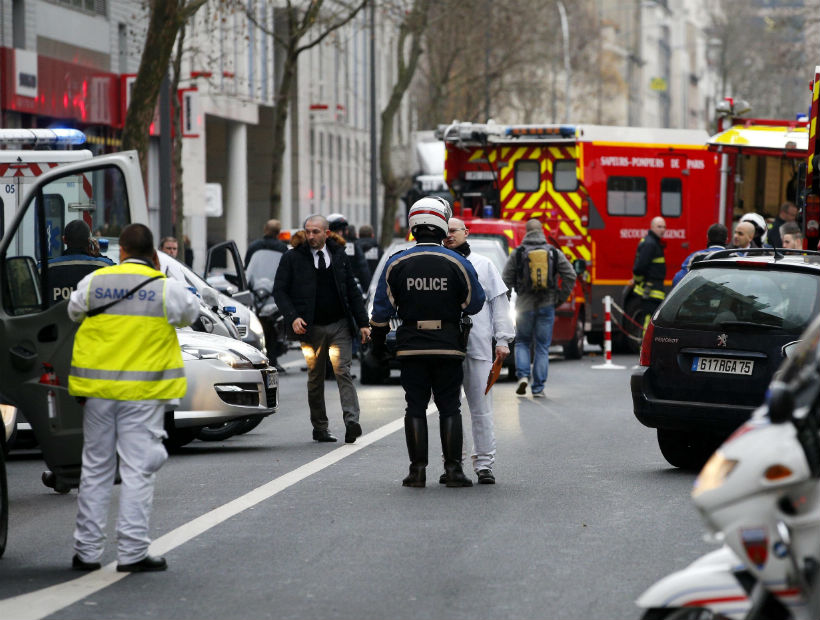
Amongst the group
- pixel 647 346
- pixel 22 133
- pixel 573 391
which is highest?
pixel 22 133

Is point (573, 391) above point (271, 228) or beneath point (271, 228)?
beneath

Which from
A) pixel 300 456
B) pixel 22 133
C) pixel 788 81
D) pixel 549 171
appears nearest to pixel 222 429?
pixel 300 456

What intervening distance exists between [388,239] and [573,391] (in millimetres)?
29789

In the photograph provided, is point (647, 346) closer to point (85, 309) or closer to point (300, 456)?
point (300, 456)

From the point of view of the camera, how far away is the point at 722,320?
11.3 metres

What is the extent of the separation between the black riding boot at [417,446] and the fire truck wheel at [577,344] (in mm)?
13016

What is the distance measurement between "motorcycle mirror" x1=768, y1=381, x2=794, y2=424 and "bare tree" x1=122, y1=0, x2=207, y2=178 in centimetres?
1759

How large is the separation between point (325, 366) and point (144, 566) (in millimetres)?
5571

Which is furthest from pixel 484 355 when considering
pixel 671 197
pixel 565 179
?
pixel 671 197

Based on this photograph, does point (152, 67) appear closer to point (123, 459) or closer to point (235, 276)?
point (235, 276)

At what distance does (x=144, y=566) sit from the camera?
808cm

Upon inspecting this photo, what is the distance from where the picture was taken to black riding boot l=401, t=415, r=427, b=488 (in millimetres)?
10789

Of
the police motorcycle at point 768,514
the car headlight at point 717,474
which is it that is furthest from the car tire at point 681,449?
the car headlight at point 717,474

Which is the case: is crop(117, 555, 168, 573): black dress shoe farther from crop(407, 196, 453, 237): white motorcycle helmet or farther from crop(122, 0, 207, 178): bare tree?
crop(122, 0, 207, 178): bare tree
